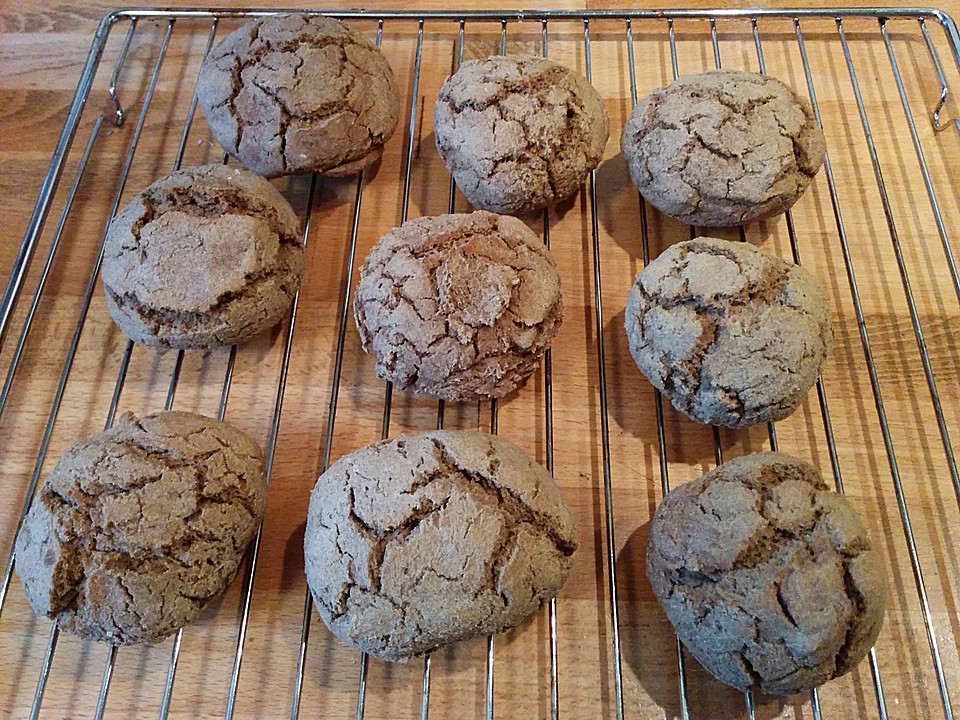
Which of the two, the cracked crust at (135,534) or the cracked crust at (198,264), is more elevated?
the cracked crust at (198,264)

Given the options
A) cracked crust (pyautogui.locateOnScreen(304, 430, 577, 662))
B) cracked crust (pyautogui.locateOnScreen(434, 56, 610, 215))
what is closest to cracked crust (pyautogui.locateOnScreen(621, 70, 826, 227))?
cracked crust (pyautogui.locateOnScreen(434, 56, 610, 215))

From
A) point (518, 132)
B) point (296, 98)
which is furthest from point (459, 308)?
point (296, 98)

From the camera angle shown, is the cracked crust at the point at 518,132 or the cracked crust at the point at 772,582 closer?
the cracked crust at the point at 772,582

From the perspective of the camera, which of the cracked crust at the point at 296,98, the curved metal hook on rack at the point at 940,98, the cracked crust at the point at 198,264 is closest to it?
the cracked crust at the point at 198,264

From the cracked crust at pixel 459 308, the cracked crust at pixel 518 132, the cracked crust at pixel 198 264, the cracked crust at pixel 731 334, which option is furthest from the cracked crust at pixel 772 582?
the cracked crust at pixel 198 264

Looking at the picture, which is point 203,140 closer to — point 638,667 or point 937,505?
point 638,667

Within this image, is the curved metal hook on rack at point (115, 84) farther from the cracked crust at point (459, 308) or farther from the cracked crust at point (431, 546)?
the cracked crust at point (431, 546)

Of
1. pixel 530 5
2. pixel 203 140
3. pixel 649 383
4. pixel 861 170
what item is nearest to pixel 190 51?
pixel 203 140

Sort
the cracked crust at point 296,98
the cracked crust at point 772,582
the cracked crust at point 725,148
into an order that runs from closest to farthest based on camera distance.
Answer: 1. the cracked crust at point 772,582
2. the cracked crust at point 725,148
3. the cracked crust at point 296,98
